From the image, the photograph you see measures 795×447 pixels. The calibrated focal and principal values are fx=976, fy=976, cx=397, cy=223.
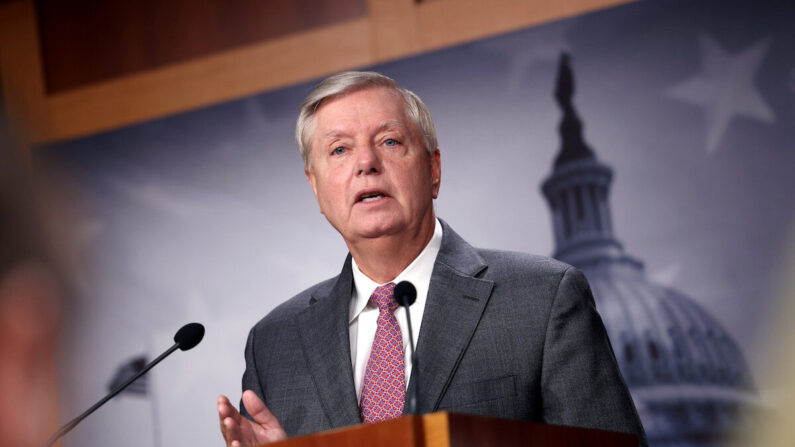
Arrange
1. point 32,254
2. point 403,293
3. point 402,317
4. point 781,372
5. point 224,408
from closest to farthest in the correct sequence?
point 224,408
point 403,293
point 402,317
point 781,372
point 32,254

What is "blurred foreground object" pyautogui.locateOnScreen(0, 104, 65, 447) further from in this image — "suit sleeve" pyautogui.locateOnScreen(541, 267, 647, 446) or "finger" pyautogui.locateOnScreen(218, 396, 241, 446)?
"suit sleeve" pyautogui.locateOnScreen(541, 267, 647, 446)

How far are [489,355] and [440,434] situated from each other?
0.83m

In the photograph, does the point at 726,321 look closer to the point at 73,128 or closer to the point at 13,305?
the point at 13,305

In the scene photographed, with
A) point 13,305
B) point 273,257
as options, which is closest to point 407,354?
point 13,305

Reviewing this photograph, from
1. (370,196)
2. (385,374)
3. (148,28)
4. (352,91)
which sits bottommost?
(385,374)

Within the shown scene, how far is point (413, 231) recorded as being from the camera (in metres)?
2.35

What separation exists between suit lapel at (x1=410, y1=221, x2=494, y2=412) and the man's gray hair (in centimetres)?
34

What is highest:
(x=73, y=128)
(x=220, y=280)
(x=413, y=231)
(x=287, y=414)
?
(x=73, y=128)

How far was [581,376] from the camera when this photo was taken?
2055 mm

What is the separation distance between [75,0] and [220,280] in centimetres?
173

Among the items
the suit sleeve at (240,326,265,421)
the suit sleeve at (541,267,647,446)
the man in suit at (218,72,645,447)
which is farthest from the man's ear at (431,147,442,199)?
the suit sleeve at (240,326,265,421)

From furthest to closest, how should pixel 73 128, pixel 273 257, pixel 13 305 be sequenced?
pixel 73 128, pixel 273 257, pixel 13 305

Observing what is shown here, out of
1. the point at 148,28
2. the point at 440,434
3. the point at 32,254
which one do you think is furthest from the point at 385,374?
the point at 148,28

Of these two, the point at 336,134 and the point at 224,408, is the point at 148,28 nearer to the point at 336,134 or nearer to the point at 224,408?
the point at 336,134
